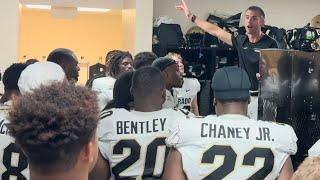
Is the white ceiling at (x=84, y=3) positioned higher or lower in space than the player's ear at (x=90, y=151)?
higher

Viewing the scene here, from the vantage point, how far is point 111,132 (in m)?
2.77

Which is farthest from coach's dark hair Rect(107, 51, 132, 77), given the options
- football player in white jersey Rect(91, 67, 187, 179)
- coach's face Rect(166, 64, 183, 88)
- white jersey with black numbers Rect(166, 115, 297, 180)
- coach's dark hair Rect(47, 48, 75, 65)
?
white jersey with black numbers Rect(166, 115, 297, 180)

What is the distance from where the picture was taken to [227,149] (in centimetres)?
251

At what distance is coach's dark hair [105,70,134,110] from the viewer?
10.5ft

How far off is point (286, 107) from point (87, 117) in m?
2.66

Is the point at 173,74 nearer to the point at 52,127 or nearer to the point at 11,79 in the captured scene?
the point at 11,79

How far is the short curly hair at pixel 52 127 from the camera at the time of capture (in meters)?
1.48

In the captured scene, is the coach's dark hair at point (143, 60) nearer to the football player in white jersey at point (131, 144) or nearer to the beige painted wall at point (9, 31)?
the football player in white jersey at point (131, 144)

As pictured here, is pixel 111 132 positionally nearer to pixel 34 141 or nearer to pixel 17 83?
pixel 17 83

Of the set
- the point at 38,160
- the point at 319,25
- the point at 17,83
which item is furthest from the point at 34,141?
the point at 319,25

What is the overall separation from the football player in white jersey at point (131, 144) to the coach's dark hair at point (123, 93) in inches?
13.5

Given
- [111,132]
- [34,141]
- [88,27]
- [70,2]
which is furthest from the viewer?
[88,27]

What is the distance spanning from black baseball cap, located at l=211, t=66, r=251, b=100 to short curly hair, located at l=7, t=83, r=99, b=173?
3.97ft

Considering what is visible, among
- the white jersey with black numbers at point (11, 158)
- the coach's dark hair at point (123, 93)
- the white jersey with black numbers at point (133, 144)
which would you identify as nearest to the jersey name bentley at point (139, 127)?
the white jersey with black numbers at point (133, 144)
